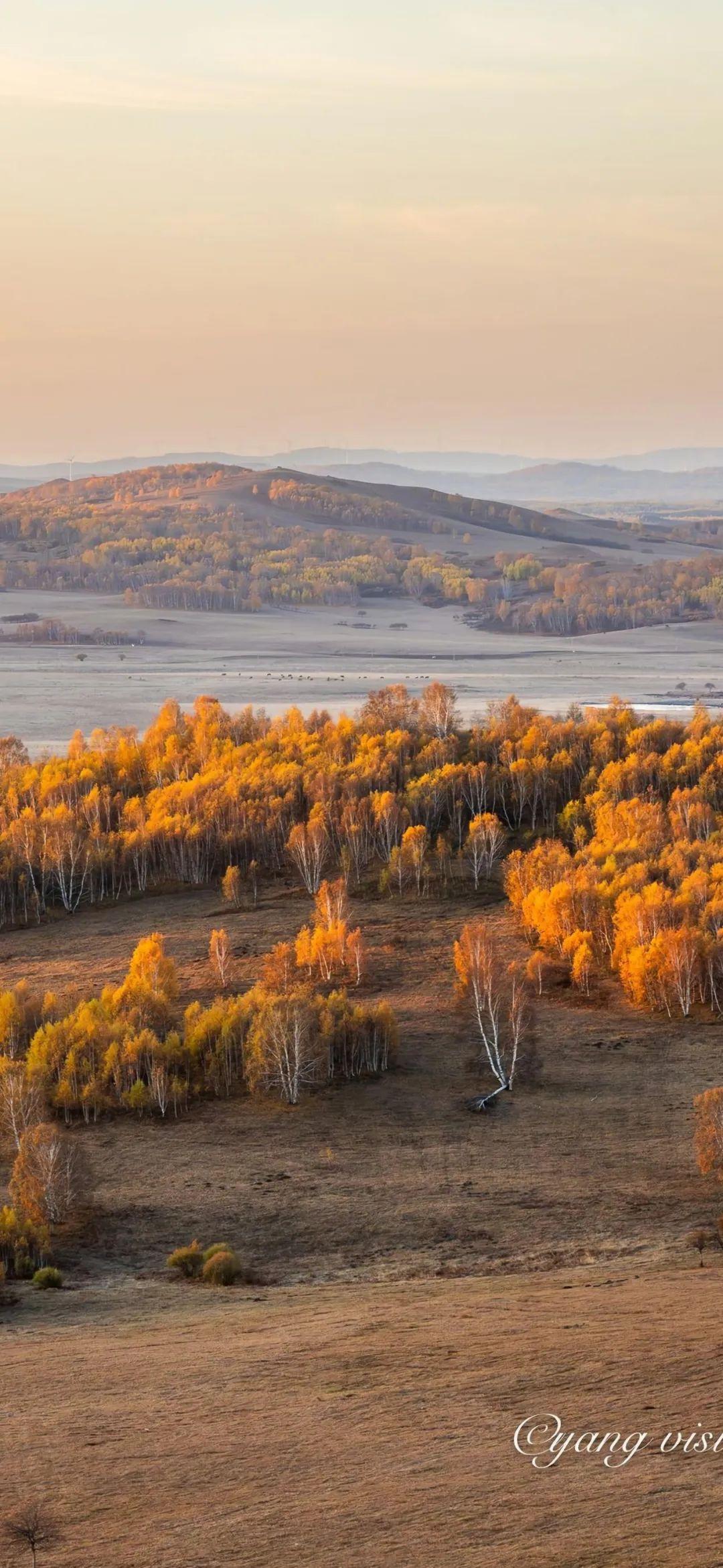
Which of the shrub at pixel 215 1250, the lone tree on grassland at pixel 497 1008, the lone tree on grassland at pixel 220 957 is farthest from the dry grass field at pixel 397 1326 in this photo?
the lone tree on grassland at pixel 220 957

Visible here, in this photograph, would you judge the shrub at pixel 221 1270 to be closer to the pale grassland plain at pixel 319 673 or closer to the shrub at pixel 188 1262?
the shrub at pixel 188 1262

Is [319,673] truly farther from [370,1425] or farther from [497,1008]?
[370,1425]

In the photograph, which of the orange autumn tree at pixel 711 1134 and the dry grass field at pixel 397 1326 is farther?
A: the orange autumn tree at pixel 711 1134

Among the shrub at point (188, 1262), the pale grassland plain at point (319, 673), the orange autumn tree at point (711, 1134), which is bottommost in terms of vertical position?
the shrub at point (188, 1262)

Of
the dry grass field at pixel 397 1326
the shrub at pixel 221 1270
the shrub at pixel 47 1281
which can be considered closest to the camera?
the dry grass field at pixel 397 1326

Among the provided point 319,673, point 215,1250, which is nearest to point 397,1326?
point 215,1250

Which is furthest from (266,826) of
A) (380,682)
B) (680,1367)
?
(380,682)
